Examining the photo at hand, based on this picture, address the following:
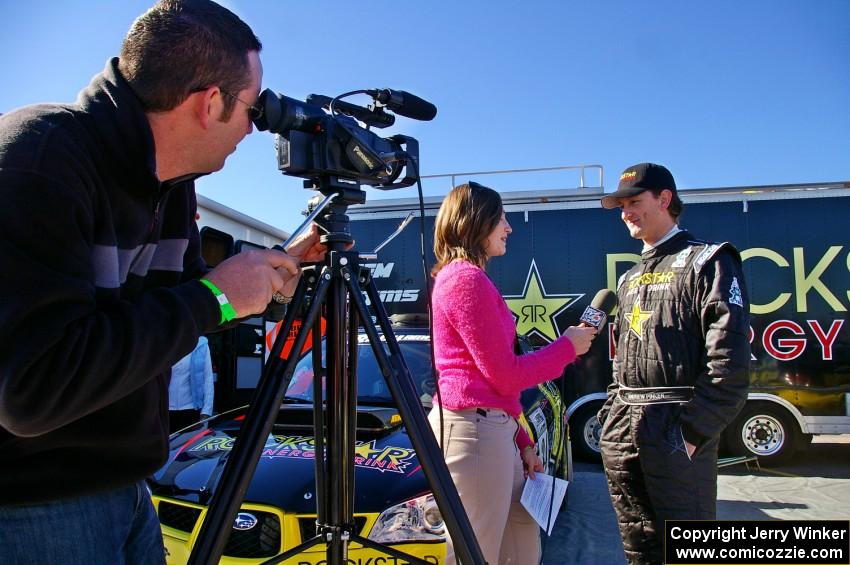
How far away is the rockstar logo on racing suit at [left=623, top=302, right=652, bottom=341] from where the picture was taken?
257 centimetres

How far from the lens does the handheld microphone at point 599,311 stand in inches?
93.2

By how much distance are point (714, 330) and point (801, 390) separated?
555 cm

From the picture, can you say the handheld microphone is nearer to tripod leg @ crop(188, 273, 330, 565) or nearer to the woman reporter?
the woman reporter

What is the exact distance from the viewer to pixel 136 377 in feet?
3.05

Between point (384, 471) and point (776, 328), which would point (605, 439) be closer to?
point (384, 471)

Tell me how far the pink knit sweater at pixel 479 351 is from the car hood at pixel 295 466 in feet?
1.64

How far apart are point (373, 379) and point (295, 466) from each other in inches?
42.1

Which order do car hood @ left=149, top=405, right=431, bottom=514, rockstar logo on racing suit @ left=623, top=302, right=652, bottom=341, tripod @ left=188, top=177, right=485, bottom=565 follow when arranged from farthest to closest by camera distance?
rockstar logo on racing suit @ left=623, top=302, right=652, bottom=341, car hood @ left=149, top=405, right=431, bottom=514, tripod @ left=188, top=177, right=485, bottom=565

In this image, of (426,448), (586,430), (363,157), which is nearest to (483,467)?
(426,448)

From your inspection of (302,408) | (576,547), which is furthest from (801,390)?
(302,408)

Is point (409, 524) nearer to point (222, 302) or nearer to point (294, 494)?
point (294, 494)

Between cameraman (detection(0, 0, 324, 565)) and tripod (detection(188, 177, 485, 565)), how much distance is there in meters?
0.19

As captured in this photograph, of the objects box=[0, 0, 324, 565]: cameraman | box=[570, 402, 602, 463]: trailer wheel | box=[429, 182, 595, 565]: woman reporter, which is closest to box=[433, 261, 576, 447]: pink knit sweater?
box=[429, 182, 595, 565]: woman reporter

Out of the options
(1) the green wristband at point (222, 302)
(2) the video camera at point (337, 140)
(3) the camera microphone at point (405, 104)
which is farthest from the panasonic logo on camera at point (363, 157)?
(1) the green wristband at point (222, 302)
